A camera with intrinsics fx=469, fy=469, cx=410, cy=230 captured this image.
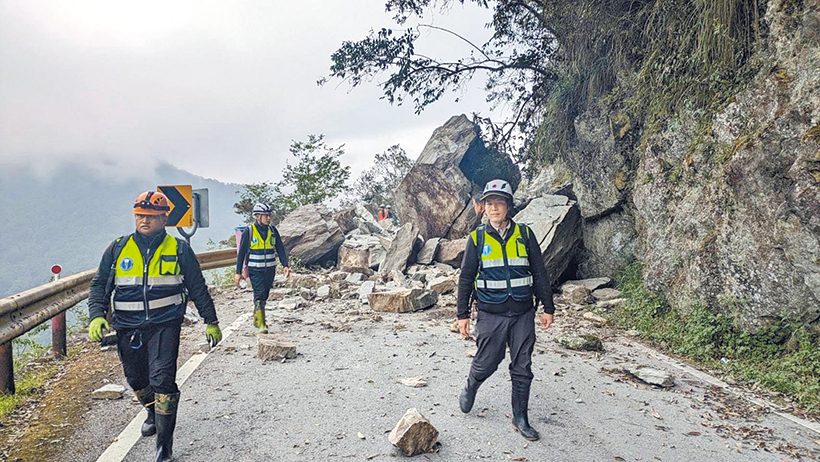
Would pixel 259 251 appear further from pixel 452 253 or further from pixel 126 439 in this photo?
pixel 452 253

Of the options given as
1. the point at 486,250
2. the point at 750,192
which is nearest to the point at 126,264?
the point at 486,250

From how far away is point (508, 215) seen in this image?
4.09 m

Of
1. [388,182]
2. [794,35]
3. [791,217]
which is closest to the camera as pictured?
[791,217]

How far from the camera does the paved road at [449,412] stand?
139 inches

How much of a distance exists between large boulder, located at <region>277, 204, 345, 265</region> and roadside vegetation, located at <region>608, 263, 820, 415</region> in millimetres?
9608

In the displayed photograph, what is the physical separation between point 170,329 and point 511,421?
288 centimetres

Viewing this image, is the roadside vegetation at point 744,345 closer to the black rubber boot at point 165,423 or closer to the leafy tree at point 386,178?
the black rubber boot at point 165,423

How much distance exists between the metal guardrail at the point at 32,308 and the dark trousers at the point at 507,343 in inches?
172

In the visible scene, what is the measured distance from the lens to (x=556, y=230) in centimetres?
1021

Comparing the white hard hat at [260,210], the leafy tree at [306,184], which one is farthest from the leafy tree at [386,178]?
the white hard hat at [260,210]

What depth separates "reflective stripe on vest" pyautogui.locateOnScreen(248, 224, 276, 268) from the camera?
7.95 meters

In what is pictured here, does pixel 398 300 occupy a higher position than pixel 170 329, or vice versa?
pixel 170 329

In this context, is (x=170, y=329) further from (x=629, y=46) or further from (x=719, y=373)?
(x=629, y=46)

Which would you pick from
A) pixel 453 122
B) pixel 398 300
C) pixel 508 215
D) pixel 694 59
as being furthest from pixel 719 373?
pixel 453 122
